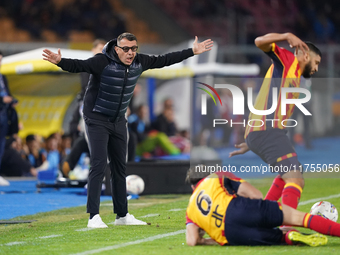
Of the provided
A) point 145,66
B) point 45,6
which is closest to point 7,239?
point 145,66

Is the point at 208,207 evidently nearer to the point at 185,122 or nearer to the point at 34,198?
the point at 34,198

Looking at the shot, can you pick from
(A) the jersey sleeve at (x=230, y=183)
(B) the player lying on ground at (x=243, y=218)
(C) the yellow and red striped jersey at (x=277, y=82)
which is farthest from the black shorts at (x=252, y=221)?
(C) the yellow and red striped jersey at (x=277, y=82)

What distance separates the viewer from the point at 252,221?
4973mm

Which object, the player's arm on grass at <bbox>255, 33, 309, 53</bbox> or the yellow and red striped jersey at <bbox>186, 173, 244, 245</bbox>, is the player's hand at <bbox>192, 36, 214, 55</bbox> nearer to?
the player's arm on grass at <bbox>255, 33, 309, 53</bbox>

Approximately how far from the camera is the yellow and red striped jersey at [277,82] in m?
5.47

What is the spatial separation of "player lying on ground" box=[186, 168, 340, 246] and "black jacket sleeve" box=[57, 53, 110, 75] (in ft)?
6.04

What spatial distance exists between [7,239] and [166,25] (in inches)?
805

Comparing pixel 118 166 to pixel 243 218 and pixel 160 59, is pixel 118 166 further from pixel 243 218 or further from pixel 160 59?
pixel 243 218

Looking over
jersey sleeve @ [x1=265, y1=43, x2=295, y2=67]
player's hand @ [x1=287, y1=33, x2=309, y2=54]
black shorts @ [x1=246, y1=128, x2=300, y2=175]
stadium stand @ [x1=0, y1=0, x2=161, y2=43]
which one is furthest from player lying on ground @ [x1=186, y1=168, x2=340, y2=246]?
stadium stand @ [x1=0, y1=0, x2=161, y2=43]

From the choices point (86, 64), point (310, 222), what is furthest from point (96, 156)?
point (310, 222)

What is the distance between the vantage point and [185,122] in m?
20.0

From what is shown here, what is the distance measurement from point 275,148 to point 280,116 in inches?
13.1

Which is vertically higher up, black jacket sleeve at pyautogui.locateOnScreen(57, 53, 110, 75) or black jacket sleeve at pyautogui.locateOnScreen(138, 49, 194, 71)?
black jacket sleeve at pyautogui.locateOnScreen(138, 49, 194, 71)

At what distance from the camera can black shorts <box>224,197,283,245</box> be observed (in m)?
4.97
